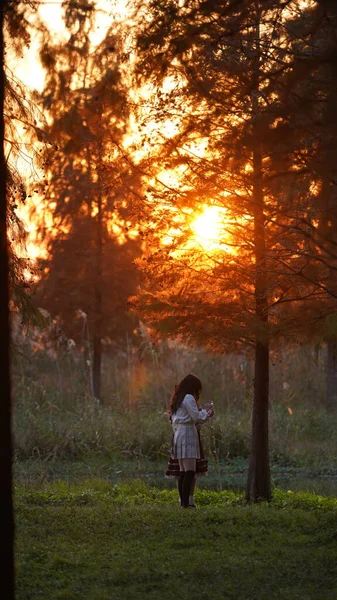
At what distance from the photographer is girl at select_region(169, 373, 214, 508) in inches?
475

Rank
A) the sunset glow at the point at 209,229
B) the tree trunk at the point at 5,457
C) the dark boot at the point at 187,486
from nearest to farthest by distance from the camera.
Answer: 1. the tree trunk at the point at 5,457
2. the sunset glow at the point at 209,229
3. the dark boot at the point at 187,486

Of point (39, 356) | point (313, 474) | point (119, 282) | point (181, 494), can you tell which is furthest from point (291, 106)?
point (39, 356)

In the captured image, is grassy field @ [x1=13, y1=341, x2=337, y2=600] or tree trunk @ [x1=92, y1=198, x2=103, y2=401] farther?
tree trunk @ [x1=92, y1=198, x2=103, y2=401]

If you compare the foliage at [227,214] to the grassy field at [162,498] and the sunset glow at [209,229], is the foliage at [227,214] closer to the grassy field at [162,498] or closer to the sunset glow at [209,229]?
the sunset glow at [209,229]

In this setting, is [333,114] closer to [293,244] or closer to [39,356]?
[293,244]

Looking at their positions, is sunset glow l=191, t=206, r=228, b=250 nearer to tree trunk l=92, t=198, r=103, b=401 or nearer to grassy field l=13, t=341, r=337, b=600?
grassy field l=13, t=341, r=337, b=600

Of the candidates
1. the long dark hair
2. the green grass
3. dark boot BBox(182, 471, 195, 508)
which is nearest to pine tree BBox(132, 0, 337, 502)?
the long dark hair

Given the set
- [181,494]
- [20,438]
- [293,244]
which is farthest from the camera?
[20,438]

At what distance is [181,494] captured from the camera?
12.4m

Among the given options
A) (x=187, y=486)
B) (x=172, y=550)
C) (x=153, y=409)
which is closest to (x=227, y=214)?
(x=187, y=486)

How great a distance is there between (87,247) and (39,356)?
17.2 feet

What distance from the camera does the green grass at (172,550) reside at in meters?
7.67

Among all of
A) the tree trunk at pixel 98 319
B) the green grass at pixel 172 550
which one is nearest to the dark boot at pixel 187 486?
the green grass at pixel 172 550

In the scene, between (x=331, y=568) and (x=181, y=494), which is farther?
(x=181, y=494)
